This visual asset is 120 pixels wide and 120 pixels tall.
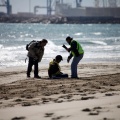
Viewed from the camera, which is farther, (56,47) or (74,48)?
(56,47)

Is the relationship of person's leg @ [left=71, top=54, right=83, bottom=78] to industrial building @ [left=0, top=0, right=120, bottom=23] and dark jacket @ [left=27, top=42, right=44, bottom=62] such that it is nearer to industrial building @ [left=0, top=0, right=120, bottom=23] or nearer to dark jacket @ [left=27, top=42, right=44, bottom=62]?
dark jacket @ [left=27, top=42, right=44, bottom=62]

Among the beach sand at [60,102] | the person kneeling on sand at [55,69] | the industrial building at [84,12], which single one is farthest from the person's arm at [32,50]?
the industrial building at [84,12]

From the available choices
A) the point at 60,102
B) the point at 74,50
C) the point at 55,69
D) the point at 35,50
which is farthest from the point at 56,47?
the point at 60,102

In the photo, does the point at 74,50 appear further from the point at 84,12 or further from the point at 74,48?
the point at 84,12

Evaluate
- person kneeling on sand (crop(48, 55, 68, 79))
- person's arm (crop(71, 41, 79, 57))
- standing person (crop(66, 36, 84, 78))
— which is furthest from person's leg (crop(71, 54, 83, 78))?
person kneeling on sand (crop(48, 55, 68, 79))

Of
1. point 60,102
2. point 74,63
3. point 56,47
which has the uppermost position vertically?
point 74,63

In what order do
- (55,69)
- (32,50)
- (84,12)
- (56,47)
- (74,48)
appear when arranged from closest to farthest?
(74,48) → (55,69) → (32,50) → (56,47) → (84,12)

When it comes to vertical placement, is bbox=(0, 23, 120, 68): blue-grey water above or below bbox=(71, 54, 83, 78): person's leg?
below

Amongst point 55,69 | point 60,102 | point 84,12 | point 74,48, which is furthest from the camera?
point 84,12

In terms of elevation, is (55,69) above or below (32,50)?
below

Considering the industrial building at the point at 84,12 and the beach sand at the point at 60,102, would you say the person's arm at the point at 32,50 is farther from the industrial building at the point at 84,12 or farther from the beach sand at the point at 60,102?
the industrial building at the point at 84,12

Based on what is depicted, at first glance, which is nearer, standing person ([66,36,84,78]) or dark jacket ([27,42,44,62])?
standing person ([66,36,84,78])

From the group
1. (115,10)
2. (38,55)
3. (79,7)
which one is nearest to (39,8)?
(79,7)

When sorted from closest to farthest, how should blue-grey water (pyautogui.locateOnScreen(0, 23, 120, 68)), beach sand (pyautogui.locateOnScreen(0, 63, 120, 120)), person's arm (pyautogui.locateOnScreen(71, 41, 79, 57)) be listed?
beach sand (pyautogui.locateOnScreen(0, 63, 120, 120)), person's arm (pyautogui.locateOnScreen(71, 41, 79, 57)), blue-grey water (pyautogui.locateOnScreen(0, 23, 120, 68))
